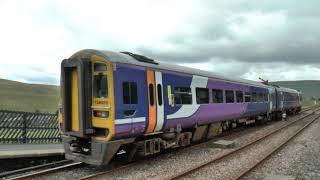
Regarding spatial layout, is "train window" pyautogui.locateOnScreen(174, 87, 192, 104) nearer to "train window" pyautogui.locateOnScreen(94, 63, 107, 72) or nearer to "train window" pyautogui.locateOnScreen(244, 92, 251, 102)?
"train window" pyautogui.locateOnScreen(94, 63, 107, 72)

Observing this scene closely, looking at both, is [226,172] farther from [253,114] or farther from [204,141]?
[253,114]

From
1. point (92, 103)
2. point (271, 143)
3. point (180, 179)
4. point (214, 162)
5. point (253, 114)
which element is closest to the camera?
point (180, 179)

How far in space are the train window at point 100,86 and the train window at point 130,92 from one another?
47 cm

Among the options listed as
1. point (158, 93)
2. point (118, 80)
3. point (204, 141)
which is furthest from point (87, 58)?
point (204, 141)

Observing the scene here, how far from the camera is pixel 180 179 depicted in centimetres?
962

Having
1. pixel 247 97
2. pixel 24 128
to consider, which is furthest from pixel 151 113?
pixel 247 97

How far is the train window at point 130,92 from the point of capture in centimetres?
1046

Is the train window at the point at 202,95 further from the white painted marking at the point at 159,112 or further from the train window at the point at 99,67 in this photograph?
the train window at the point at 99,67

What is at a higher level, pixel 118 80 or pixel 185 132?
pixel 118 80

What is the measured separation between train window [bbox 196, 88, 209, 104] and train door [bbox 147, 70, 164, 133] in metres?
2.99

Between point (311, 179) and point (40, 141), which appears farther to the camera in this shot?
point (40, 141)

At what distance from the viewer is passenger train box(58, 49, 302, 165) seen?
401 inches

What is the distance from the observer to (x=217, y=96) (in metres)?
16.7

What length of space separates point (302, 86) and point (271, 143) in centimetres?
12567
